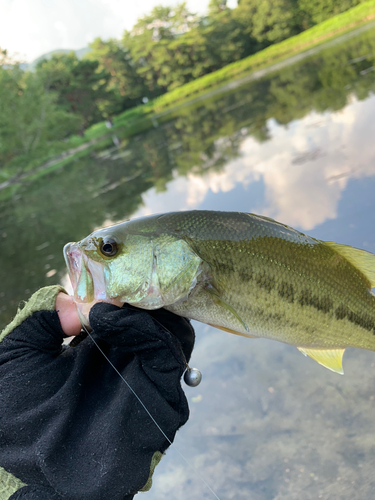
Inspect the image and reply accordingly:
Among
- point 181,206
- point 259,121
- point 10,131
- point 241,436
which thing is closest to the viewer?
point 241,436

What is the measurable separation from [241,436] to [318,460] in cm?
58

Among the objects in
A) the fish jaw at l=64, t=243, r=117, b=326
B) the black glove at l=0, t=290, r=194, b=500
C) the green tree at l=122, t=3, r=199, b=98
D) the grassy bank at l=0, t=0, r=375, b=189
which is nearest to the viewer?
the black glove at l=0, t=290, r=194, b=500

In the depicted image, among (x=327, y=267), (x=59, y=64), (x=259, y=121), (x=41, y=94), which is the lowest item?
(x=259, y=121)

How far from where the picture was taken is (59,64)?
171 ft

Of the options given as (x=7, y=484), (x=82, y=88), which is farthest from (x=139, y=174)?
(x=82, y=88)

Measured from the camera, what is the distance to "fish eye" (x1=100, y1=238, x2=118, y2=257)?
65.7 inches

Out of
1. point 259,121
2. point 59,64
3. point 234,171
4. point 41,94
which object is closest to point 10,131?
point 41,94

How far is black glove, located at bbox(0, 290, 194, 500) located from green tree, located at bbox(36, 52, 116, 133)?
55.4 metres

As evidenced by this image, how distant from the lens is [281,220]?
18.1 ft

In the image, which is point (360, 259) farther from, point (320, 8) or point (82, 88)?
point (320, 8)

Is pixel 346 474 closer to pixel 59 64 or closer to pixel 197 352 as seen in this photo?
pixel 197 352

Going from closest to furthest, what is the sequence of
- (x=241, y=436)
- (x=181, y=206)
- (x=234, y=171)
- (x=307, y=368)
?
(x=241, y=436) < (x=307, y=368) < (x=181, y=206) < (x=234, y=171)

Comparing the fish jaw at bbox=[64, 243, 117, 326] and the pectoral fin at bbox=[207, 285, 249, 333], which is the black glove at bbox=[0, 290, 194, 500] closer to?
the fish jaw at bbox=[64, 243, 117, 326]

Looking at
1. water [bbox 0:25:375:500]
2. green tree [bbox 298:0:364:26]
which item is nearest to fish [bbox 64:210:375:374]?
water [bbox 0:25:375:500]
